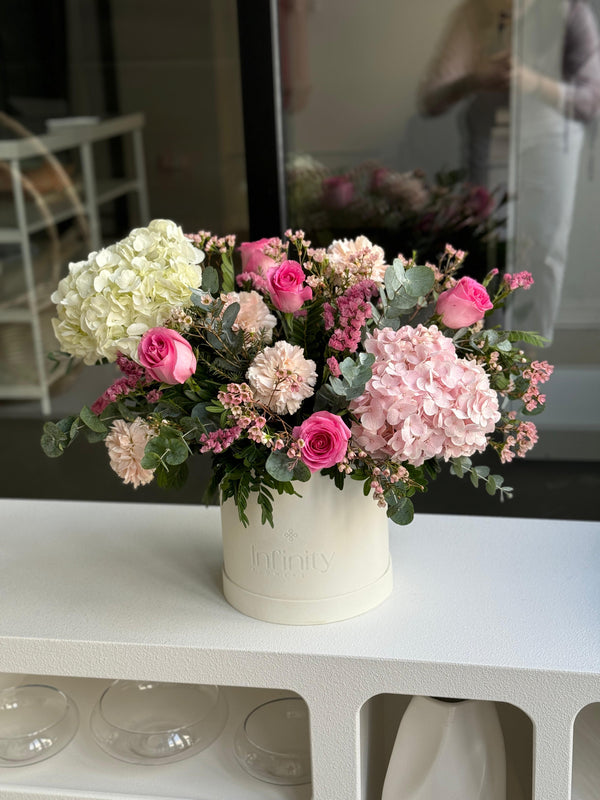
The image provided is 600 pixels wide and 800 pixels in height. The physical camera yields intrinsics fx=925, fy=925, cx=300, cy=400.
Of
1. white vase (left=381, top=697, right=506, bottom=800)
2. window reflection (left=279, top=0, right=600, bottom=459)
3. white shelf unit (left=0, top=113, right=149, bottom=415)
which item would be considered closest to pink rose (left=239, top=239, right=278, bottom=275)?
white vase (left=381, top=697, right=506, bottom=800)

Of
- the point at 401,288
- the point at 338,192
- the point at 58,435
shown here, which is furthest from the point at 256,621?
the point at 338,192

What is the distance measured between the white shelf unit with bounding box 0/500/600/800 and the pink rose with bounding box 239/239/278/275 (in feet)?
1.32

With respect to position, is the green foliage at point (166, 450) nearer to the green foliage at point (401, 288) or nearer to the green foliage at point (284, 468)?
the green foliage at point (284, 468)

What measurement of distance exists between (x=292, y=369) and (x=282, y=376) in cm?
1

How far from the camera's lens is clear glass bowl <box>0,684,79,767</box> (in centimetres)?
116

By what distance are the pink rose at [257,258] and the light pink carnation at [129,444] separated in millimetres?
240

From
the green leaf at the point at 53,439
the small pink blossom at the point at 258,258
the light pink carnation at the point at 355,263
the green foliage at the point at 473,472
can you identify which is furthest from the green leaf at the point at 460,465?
the green leaf at the point at 53,439

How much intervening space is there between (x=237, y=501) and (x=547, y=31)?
1331 millimetres

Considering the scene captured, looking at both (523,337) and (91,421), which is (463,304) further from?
(91,421)

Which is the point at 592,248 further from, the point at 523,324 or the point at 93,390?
the point at 93,390

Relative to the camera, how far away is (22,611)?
3.77 feet

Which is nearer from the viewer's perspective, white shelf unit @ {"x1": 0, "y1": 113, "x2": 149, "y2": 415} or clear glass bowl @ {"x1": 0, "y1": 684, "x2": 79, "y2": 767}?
clear glass bowl @ {"x1": 0, "y1": 684, "x2": 79, "y2": 767}

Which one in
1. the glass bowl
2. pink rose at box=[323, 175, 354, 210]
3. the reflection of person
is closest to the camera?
the glass bowl

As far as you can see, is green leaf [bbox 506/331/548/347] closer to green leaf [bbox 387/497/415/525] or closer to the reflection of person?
green leaf [bbox 387/497/415/525]
